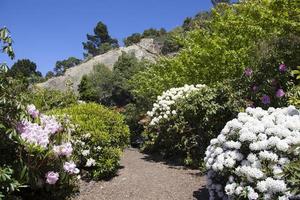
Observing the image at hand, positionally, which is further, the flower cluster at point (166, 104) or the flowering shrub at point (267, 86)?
the flower cluster at point (166, 104)

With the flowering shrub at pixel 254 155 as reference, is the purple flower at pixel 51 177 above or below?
below

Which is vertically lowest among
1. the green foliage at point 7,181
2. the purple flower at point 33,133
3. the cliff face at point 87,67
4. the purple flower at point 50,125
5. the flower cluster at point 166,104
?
the green foliage at point 7,181

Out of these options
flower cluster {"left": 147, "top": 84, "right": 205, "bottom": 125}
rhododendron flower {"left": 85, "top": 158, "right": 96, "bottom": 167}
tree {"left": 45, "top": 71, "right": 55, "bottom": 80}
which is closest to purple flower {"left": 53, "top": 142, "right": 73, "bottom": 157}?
rhododendron flower {"left": 85, "top": 158, "right": 96, "bottom": 167}

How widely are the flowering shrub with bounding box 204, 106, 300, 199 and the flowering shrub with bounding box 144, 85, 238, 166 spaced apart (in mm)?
2295

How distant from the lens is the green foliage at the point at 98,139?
8.22m

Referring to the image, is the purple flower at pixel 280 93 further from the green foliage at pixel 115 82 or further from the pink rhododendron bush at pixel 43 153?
the green foliage at pixel 115 82

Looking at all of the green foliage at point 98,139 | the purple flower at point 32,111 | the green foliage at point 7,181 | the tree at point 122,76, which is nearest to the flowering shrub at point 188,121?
the green foliage at point 98,139

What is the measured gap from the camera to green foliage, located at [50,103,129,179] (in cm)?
822

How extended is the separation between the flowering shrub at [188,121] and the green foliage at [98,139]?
1504 mm

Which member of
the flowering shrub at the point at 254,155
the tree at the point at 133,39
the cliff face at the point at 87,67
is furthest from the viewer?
the tree at the point at 133,39

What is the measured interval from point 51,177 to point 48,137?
0.54 metres

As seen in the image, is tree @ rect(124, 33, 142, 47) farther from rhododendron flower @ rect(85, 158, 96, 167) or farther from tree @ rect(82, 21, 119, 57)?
rhododendron flower @ rect(85, 158, 96, 167)

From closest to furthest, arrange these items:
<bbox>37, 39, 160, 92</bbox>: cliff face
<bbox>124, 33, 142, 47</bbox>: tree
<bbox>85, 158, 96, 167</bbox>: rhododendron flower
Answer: <bbox>85, 158, 96, 167</bbox>: rhododendron flower < <bbox>37, 39, 160, 92</bbox>: cliff face < <bbox>124, 33, 142, 47</bbox>: tree

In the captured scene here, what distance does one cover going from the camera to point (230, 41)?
1288cm
